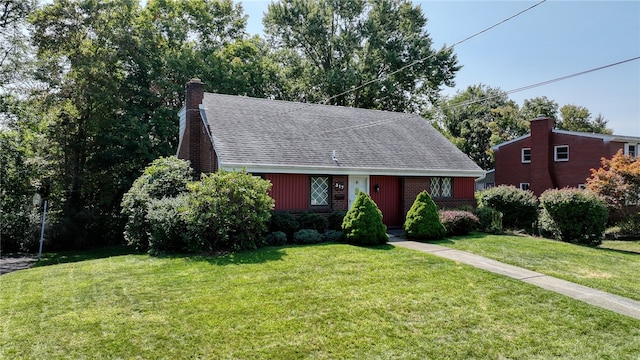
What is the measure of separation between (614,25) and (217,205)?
445 inches

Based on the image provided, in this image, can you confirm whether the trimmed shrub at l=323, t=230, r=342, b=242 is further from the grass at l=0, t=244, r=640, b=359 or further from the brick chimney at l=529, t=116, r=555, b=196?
the brick chimney at l=529, t=116, r=555, b=196

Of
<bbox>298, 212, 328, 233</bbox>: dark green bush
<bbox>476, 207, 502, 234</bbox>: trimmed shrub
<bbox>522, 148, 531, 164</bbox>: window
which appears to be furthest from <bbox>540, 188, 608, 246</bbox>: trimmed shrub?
<bbox>522, 148, 531, 164</bbox>: window

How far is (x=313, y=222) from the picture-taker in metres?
13.3

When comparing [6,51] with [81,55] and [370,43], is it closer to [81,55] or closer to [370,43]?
[81,55]

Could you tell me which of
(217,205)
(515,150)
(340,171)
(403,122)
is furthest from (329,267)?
(515,150)

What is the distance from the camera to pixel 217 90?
23625mm

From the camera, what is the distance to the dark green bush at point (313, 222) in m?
13.3

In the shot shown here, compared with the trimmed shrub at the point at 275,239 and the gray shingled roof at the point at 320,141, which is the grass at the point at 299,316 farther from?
the gray shingled roof at the point at 320,141

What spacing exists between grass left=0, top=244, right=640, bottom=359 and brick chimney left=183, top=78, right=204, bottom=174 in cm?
784

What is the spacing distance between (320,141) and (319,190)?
8.15 feet

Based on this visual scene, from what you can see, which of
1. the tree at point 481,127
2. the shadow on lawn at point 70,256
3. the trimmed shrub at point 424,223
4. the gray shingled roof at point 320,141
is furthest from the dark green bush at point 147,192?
the tree at point 481,127

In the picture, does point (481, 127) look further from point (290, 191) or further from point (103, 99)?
point (103, 99)

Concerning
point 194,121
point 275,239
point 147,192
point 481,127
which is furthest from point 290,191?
point 481,127

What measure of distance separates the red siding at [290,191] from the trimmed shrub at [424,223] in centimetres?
397
